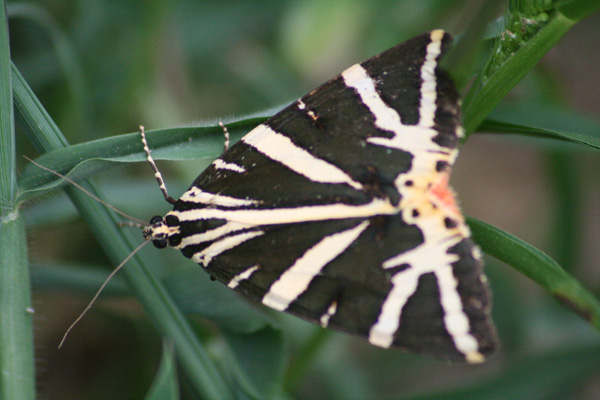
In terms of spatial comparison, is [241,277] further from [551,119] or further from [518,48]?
[551,119]

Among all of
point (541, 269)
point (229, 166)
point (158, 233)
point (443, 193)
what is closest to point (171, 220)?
point (158, 233)

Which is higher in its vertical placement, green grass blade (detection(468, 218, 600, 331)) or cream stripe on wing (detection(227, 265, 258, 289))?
cream stripe on wing (detection(227, 265, 258, 289))

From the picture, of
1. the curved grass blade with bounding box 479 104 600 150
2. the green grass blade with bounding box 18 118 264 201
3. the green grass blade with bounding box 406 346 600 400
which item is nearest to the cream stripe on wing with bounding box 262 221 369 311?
the green grass blade with bounding box 18 118 264 201

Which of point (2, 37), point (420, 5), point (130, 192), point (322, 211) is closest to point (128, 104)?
point (130, 192)

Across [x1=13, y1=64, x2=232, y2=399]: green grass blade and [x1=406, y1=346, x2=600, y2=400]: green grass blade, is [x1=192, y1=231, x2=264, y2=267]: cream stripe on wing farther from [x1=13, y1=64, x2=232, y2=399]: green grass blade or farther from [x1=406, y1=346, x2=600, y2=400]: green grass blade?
[x1=406, y1=346, x2=600, y2=400]: green grass blade

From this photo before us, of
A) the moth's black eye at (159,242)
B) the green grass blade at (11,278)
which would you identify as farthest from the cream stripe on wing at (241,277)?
the green grass blade at (11,278)

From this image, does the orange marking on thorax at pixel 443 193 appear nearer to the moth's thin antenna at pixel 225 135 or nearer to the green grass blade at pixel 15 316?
the moth's thin antenna at pixel 225 135
